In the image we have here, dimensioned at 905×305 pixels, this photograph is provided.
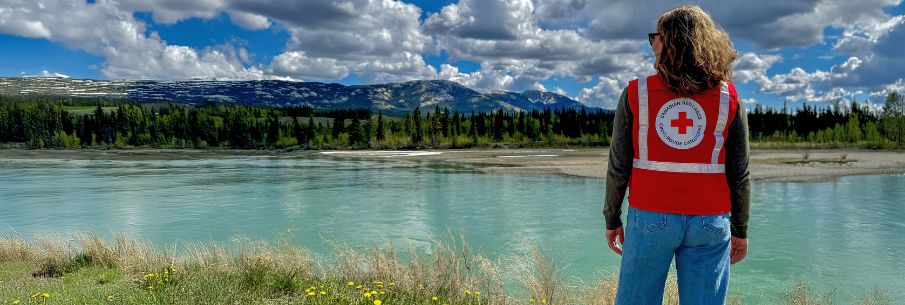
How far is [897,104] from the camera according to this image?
379 ft

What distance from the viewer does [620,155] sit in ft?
10.7

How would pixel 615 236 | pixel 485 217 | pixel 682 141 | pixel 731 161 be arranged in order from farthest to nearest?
1. pixel 485 217
2. pixel 615 236
3. pixel 731 161
4. pixel 682 141

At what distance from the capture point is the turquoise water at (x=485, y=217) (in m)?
15.4

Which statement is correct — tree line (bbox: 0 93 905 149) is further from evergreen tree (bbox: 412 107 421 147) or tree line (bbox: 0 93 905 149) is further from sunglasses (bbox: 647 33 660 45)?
sunglasses (bbox: 647 33 660 45)

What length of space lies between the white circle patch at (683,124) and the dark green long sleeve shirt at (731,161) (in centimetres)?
20

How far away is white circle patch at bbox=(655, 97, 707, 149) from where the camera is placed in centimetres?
306

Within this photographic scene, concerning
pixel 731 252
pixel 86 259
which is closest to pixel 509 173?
pixel 86 259

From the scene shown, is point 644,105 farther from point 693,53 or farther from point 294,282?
point 294,282

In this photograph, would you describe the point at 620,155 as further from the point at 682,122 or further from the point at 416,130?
the point at 416,130

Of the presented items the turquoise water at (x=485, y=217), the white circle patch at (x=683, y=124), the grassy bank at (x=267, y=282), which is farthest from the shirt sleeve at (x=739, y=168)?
the turquoise water at (x=485, y=217)

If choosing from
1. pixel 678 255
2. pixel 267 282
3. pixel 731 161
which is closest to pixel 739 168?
pixel 731 161

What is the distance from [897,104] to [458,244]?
13004cm

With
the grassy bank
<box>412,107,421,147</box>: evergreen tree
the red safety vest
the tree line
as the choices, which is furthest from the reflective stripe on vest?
<box>412,107,421,147</box>: evergreen tree

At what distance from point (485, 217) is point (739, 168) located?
20956 mm
